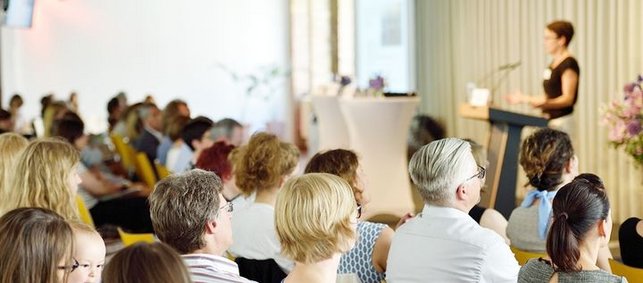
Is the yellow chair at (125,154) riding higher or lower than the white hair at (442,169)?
lower

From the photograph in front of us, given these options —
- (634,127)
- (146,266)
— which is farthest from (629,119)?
(146,266)

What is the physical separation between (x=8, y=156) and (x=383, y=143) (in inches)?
166

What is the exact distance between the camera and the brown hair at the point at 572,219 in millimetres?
2916

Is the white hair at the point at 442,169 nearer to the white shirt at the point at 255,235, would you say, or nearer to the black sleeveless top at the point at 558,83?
the white shirt at the point at 255,235

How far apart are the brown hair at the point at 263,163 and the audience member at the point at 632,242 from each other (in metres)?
1.48

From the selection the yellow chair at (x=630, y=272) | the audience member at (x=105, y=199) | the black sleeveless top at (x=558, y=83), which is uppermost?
the black sleeveless top at (x=558, y=83)

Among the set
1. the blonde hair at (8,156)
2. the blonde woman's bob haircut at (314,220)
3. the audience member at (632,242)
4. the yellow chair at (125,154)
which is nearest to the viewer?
the blonde woman's bob haircut at (314,220)

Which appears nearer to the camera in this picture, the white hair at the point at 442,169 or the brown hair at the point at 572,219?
the brown hair at the point at 572,219

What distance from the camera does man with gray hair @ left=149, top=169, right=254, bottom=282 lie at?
2842 mm

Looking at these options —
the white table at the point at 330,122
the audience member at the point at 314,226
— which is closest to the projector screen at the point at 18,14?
the white table at the point at 330,122

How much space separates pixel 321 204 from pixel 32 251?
0.83 metres

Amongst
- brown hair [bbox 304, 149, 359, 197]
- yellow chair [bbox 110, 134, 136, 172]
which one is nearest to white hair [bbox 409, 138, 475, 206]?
brown hair [bbox 304, 149, 359, 197]

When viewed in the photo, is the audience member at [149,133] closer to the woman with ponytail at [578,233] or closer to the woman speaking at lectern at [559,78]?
the woman speaking at lectern at [559,78]

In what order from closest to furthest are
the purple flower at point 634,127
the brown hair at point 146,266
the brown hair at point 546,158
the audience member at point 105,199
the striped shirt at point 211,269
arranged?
the brown hair at point 146,266 → the striped shirt at point 211,269 → the brown hair at point 546,158 → the purple flower at point 634,127 → the audience member at point 105,199
